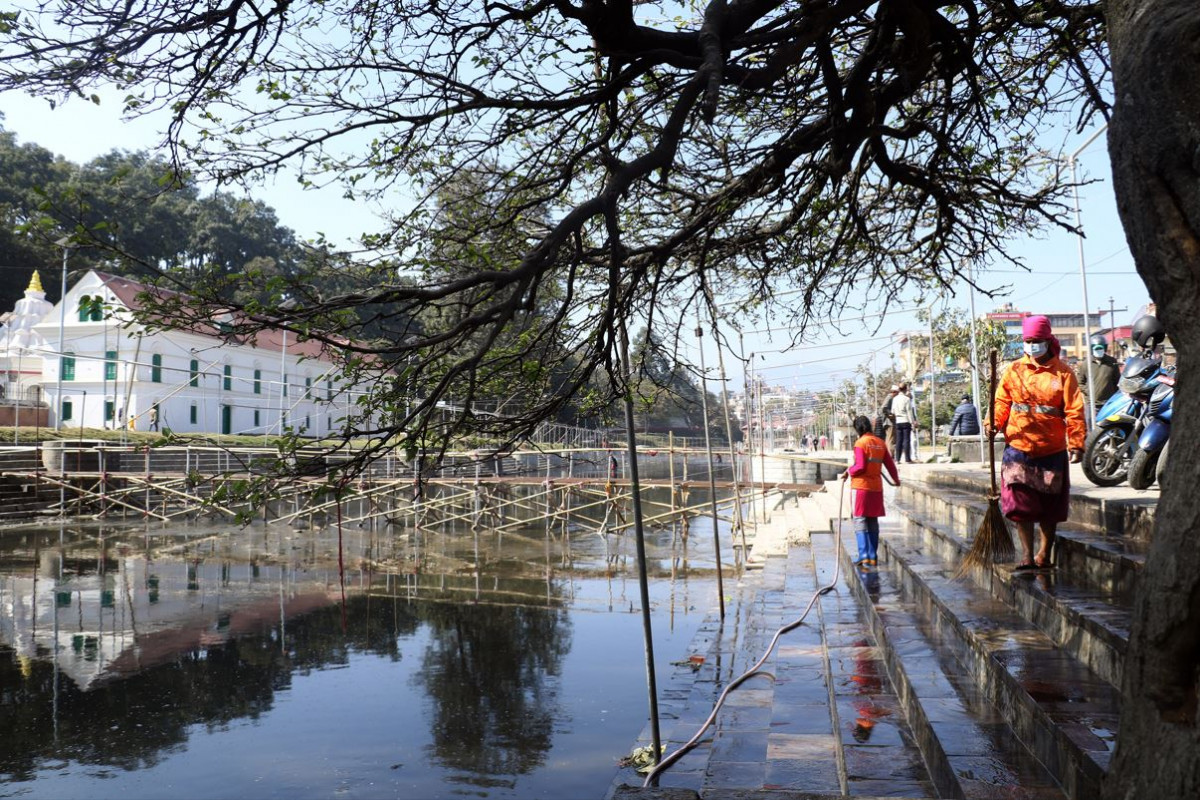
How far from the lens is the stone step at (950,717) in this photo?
2.91 metres

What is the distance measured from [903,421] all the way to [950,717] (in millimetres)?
13130

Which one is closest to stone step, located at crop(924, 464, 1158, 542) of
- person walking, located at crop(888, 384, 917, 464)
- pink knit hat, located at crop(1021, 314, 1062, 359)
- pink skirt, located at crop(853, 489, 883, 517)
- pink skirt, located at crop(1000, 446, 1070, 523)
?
pink skirt, located at crop(1000, 446, 1070, 523)

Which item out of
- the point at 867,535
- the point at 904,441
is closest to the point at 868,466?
the point at 867,535

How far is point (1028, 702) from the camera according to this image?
315 centimetres

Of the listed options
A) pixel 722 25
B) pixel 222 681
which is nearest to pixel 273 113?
pixel 722 25

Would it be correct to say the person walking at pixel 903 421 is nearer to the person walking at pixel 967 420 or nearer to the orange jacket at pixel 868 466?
the person walking at pixel 967 420

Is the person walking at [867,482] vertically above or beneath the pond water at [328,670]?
above

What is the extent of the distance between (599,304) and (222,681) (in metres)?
7.36

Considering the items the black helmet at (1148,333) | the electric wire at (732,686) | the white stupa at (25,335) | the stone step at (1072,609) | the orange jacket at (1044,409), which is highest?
the white stupa at (25,335)

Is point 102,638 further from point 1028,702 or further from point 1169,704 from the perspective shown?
point 1169,704

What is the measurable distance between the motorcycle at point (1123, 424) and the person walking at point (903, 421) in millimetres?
8787

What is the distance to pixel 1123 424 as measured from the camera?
654cm

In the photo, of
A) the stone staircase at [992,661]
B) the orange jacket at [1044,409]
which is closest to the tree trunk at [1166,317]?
the stone staircase at [992,661]

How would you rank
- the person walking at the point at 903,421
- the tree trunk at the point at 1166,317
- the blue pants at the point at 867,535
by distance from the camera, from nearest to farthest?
the tree trunk at the point at 1166,317 < the blue pants at the point at 867,535 < the person walking at the point at 903,421
